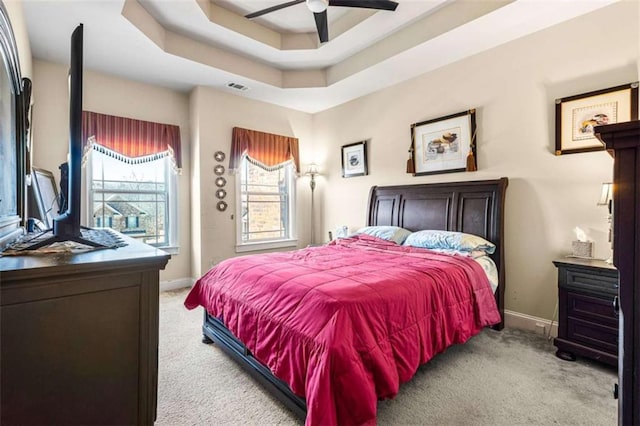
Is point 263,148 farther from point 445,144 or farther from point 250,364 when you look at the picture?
point 250,364

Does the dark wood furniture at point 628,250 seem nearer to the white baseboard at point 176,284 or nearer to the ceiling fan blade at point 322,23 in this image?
the ceiling fan blade at point 322,23

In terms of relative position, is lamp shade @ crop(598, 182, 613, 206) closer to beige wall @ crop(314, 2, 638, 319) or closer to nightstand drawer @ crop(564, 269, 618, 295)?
beige wall @ crop(314, 2, 638, 319)

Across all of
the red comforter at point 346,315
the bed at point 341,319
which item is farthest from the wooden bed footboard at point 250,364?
the red comforter at point 346,315

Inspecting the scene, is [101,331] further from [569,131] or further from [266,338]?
[569,131]

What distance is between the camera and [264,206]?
16.6ft

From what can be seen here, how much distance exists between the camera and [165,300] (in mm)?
3848

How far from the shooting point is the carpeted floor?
1738mm

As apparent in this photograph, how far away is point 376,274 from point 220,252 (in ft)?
9.75

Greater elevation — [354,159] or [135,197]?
[354,159]

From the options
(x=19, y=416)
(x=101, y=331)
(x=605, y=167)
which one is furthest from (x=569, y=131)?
(x=19, y=416)

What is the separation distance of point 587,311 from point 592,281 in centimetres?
24

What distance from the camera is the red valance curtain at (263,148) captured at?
4535mm

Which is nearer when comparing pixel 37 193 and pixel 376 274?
pixel 376 274

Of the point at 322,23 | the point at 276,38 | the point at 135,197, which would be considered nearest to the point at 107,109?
the point at 135,197
